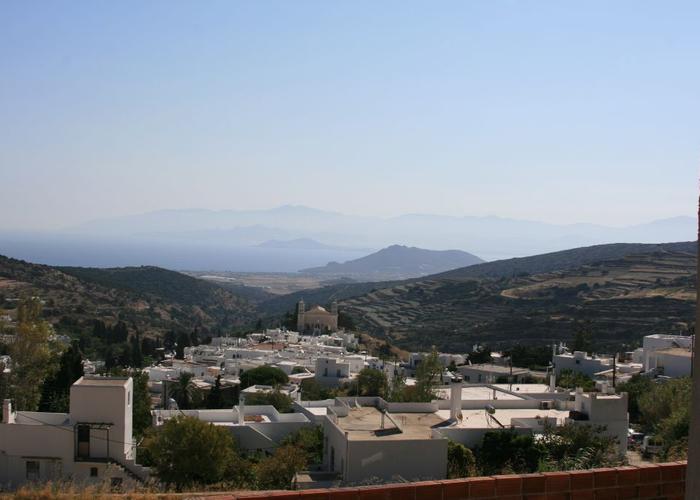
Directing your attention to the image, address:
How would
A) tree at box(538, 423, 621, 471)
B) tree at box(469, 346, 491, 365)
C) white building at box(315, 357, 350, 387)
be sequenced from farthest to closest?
tree at box(469, 346, 491, 365), white building at box(315, 357, 350, 387), tree at box(538, 423, 621, 471)

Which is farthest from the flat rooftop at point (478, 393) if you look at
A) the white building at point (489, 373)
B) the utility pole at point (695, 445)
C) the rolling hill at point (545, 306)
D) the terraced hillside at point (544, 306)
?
the terraced hillside at point (544, 306)

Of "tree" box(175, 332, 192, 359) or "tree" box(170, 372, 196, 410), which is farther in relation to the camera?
"tree" box(175, 332, 192, 359)

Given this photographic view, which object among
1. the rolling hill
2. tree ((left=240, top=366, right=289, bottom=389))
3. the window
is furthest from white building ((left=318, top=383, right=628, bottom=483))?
the rolling hill

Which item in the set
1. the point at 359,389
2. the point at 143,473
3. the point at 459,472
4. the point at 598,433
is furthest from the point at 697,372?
the point at 359,389

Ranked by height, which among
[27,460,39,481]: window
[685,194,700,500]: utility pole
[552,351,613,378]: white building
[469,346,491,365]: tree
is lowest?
[469,346,491,365]: tree

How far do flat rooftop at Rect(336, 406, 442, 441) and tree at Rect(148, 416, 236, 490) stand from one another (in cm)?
282

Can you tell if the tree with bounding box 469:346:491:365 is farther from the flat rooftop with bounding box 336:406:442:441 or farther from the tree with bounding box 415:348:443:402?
the flat rooftop with bounding box 336:406:442:441

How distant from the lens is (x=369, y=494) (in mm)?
4902

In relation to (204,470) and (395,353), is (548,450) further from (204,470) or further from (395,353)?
(395,353)

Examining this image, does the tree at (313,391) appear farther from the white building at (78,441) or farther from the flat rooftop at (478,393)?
the white building at (78,441)

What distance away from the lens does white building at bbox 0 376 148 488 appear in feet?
56.7

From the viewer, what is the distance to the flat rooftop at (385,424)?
1706 centimetres

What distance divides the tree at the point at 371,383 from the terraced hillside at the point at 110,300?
77.4 ft

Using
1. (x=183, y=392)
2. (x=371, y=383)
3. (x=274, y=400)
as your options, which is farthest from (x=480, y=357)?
(x=274, y=400)
